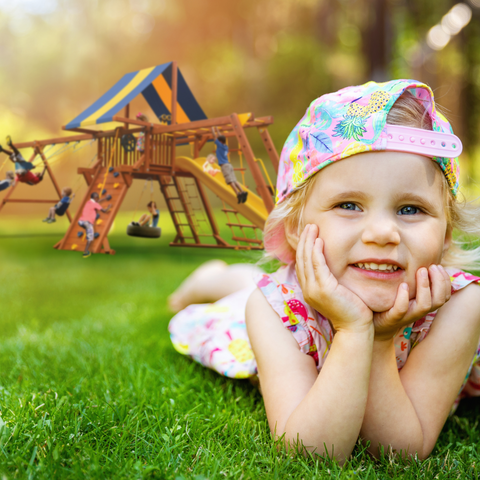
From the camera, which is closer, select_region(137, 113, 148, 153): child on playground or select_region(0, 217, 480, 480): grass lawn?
select_region(0, 217, 480, 480): grass lawn

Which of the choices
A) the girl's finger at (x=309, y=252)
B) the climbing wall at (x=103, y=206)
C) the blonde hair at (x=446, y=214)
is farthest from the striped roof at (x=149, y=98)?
the girl's finger at (x=309, y=252)

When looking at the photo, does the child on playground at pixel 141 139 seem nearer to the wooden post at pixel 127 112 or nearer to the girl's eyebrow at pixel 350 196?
the wooden post at pixel 127 112

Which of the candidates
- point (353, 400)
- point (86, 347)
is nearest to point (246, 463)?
point (353, 400)

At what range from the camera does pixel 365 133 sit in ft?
4.00

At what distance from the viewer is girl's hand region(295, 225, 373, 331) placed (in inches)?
46.6

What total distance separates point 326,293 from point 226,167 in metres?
0.99

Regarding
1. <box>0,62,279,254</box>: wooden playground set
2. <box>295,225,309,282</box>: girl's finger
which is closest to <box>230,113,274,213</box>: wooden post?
<box>0,62,279,254</box>: wooden playground set

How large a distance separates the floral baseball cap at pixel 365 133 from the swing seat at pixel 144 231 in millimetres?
893

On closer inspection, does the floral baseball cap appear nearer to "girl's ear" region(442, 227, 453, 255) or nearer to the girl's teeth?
"girl's ear" region(442, 227, 453, 255)

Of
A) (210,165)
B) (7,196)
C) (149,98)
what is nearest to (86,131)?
(149,98)

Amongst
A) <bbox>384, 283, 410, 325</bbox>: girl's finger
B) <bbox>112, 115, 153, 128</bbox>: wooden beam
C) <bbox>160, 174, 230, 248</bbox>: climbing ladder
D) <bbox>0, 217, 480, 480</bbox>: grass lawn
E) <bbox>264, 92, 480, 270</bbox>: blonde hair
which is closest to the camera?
<bbox>0, 217, 480, 480</bbox>: grass lawn

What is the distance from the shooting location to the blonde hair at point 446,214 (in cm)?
128

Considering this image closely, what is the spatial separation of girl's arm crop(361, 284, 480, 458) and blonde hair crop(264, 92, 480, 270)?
0.22 m

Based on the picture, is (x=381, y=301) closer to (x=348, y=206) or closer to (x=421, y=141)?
(x=348, y=206)
